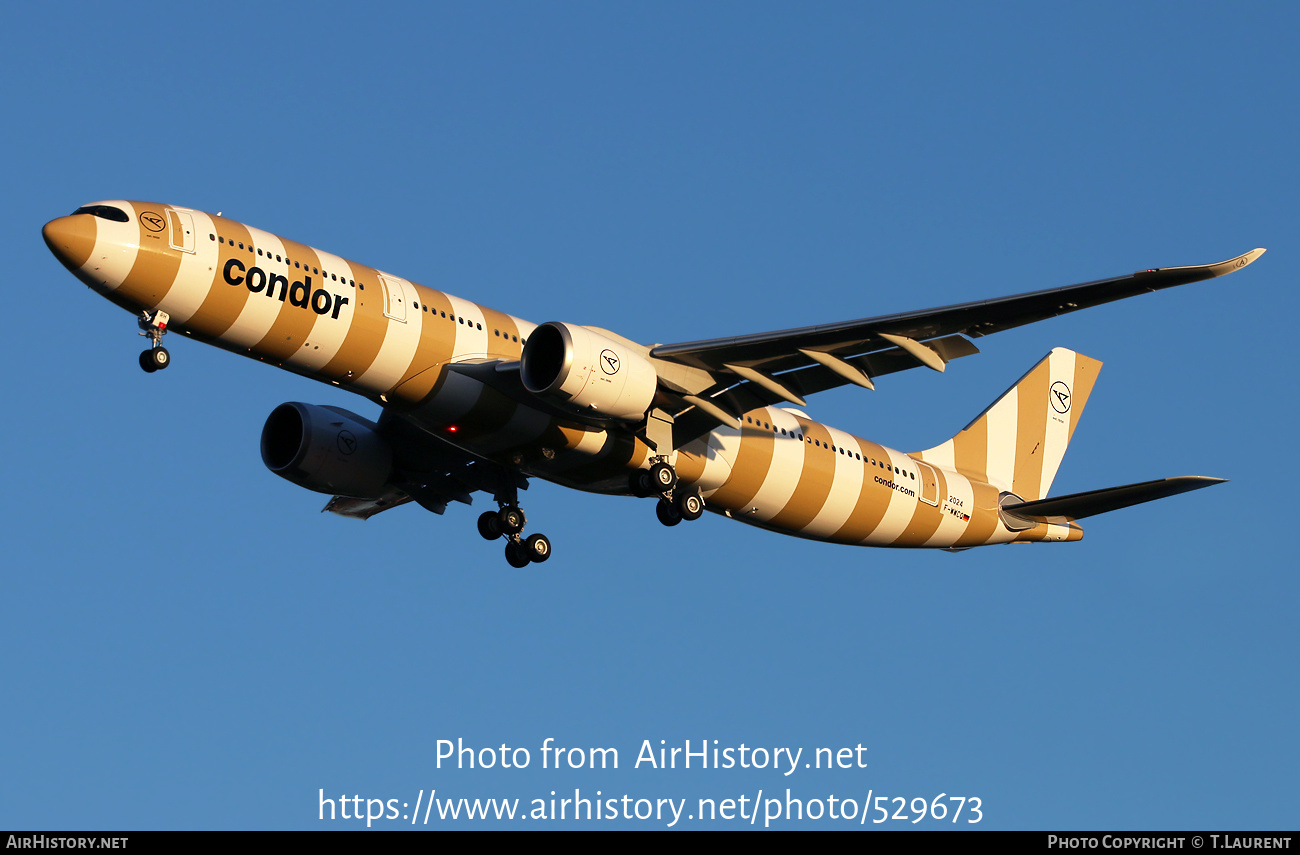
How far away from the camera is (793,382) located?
104 ft

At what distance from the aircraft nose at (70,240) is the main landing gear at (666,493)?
11.9 m

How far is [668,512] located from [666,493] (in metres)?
0.69

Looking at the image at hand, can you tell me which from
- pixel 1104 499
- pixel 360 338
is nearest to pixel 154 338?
pixel 360 338

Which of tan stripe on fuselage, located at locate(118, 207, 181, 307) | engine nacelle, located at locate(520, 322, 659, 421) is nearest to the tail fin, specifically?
engine nacelle, located at locate(520, 322, 659, 421)

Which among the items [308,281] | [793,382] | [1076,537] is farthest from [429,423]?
[1076,537]

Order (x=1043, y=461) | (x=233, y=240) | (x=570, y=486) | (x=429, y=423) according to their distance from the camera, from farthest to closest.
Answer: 1. (x=1043, y=461)
2. (x=570, y=486)
3. (x=429, y=423)
4. (x=233, y=240)

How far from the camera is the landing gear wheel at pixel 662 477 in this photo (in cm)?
3175

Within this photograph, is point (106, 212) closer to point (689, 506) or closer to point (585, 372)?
point (585, 372)

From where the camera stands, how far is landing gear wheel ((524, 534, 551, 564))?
→ 113 ft

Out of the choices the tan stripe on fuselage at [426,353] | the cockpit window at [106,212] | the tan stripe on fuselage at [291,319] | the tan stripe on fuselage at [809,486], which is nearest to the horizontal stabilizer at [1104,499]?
the tan stripe on fuselage at [809,486]

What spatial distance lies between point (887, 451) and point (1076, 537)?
585 cm

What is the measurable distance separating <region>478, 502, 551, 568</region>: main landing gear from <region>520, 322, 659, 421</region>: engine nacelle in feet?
17.9

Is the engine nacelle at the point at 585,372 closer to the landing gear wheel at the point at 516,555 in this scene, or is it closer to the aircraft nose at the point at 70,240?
the landing gear wheel at the point at 516,555

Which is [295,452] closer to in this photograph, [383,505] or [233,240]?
[383,505]
